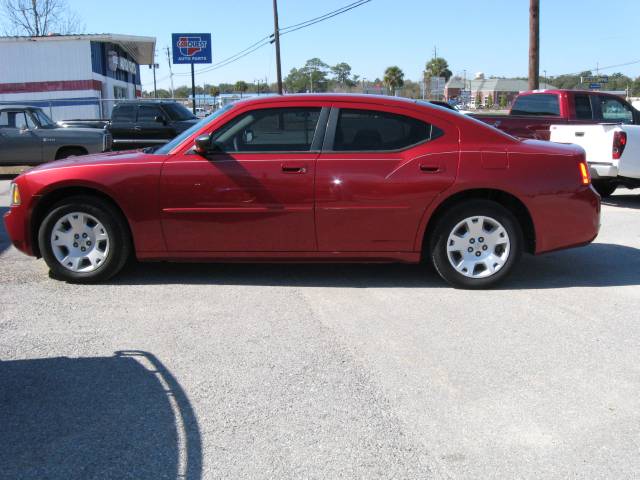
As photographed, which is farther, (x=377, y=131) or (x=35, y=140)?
(x=35, y=140)

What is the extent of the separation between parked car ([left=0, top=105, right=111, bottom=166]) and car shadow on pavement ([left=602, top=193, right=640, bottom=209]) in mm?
10739

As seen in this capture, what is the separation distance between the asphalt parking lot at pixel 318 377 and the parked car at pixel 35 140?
30.9ft

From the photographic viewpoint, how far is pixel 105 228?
5.54 m

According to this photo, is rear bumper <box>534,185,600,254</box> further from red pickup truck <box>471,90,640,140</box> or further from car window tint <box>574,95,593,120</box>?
car window tint <box>574,95,593,120</box>

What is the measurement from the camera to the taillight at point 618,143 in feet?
31.6

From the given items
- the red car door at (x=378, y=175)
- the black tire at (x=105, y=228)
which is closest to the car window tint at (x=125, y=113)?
the black tire at (x=105, y=228)

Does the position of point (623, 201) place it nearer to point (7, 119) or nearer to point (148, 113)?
point (148, 113)

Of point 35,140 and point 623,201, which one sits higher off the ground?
point 35,140

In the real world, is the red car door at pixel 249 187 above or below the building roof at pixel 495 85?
below

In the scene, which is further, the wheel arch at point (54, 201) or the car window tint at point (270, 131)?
the wheel arch at point (54, 201)

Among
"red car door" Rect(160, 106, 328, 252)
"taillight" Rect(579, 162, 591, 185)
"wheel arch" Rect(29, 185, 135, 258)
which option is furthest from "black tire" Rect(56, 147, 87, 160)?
"taillight" Rect(579, 162, 591, 185)

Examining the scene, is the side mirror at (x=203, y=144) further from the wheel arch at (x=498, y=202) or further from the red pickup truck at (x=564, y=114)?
the red pickup truck at (x=564, y=114)

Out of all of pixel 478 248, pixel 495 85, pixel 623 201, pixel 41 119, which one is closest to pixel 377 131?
pixel 478 248

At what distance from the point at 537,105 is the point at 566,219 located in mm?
8151
